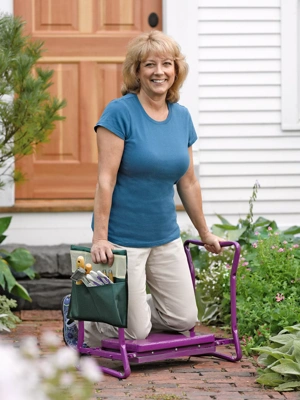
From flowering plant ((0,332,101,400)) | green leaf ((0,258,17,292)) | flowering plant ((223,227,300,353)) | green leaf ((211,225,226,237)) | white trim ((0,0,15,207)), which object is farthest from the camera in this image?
white trim ((0,0,15,207))

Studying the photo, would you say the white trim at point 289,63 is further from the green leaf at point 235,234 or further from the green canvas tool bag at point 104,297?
the green canvas tool bag at point 104,297

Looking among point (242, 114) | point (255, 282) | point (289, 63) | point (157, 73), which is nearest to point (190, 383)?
point (255, 282)

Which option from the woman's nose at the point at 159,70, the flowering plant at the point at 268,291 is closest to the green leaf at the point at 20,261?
the flowering plant at the point at 268,291

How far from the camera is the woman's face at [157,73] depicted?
412 centimetres

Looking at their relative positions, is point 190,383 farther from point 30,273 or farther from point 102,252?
point 30,273

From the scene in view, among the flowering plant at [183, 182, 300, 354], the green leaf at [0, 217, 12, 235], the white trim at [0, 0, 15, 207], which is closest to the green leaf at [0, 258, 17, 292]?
the green leaf at [0, 217, 12, 235]

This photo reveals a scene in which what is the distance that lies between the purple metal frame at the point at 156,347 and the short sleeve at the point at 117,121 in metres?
0.80

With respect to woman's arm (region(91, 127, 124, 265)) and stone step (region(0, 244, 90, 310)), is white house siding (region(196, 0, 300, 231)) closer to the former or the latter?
stone step (region(0, 244, 90, 310))

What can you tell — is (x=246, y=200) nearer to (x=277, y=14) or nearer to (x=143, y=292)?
(x=277, y=14)

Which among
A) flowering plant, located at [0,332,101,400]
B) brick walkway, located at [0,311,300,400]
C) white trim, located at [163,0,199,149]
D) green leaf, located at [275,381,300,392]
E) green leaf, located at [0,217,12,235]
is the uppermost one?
white trim, located at [163,0,199,149]

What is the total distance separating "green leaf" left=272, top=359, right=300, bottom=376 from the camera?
3744 millimetres

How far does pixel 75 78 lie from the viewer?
673 centimetres

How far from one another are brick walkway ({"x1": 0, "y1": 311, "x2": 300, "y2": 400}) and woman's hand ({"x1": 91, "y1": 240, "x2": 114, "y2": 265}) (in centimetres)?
56

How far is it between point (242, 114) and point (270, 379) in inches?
134
